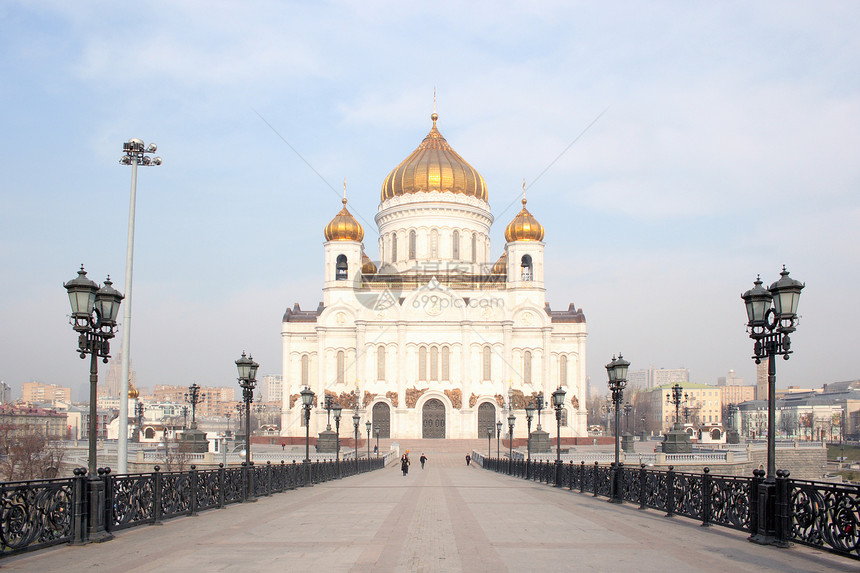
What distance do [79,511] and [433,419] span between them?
161 ft

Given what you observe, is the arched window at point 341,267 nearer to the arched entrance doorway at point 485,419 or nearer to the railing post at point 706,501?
the arched entrance doorway at point 485,419

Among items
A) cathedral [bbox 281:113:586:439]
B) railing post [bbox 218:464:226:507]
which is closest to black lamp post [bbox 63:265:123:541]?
railing post [bbox 218:464:226:507]

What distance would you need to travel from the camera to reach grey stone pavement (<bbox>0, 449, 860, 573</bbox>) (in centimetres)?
835

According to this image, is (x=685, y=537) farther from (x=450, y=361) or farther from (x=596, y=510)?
(x=450, y=361)

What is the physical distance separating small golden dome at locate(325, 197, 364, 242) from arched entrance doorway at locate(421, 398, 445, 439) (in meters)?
14.3

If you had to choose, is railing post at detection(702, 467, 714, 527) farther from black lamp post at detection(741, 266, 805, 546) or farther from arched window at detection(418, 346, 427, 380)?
arched window at detection(418, 346, 427, 380)

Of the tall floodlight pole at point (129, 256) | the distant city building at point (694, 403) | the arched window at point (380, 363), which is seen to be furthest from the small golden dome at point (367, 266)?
the distant city building at point (694, 403)

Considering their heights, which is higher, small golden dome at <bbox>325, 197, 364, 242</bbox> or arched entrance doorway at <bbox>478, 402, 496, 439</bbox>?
small golden dome at <bbox>325, 197, 364, 242</bbox>

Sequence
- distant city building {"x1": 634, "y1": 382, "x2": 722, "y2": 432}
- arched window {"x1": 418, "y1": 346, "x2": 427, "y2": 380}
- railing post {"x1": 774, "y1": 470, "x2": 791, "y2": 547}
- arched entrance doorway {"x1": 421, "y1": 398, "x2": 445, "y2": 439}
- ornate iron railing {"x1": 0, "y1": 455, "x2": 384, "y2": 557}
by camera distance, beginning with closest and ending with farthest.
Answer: ornate iron railing {"x1": 0, "y1": 455, "x2": 384, "y2": 557} < railing post {"x1": 774, "y1": 470, "x2": 791, "y2": 547} < arched entrance doorway {"x1": 421, "y1": 398, "x2": 445, "y2": 439} < arched window {"x1": 418, "y1": 346, "x2": 427, "y2": 380} < distant city building {"x1": 634, "y1": 382, "x2": 722, "y2": 432}

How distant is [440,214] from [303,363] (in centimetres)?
1657

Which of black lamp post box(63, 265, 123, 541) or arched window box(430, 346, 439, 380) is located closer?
black lamp post box(63, 265, 123, 541)

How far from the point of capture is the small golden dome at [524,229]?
60.6m

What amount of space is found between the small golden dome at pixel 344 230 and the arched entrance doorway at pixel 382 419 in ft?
43.9

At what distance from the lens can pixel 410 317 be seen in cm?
5931
